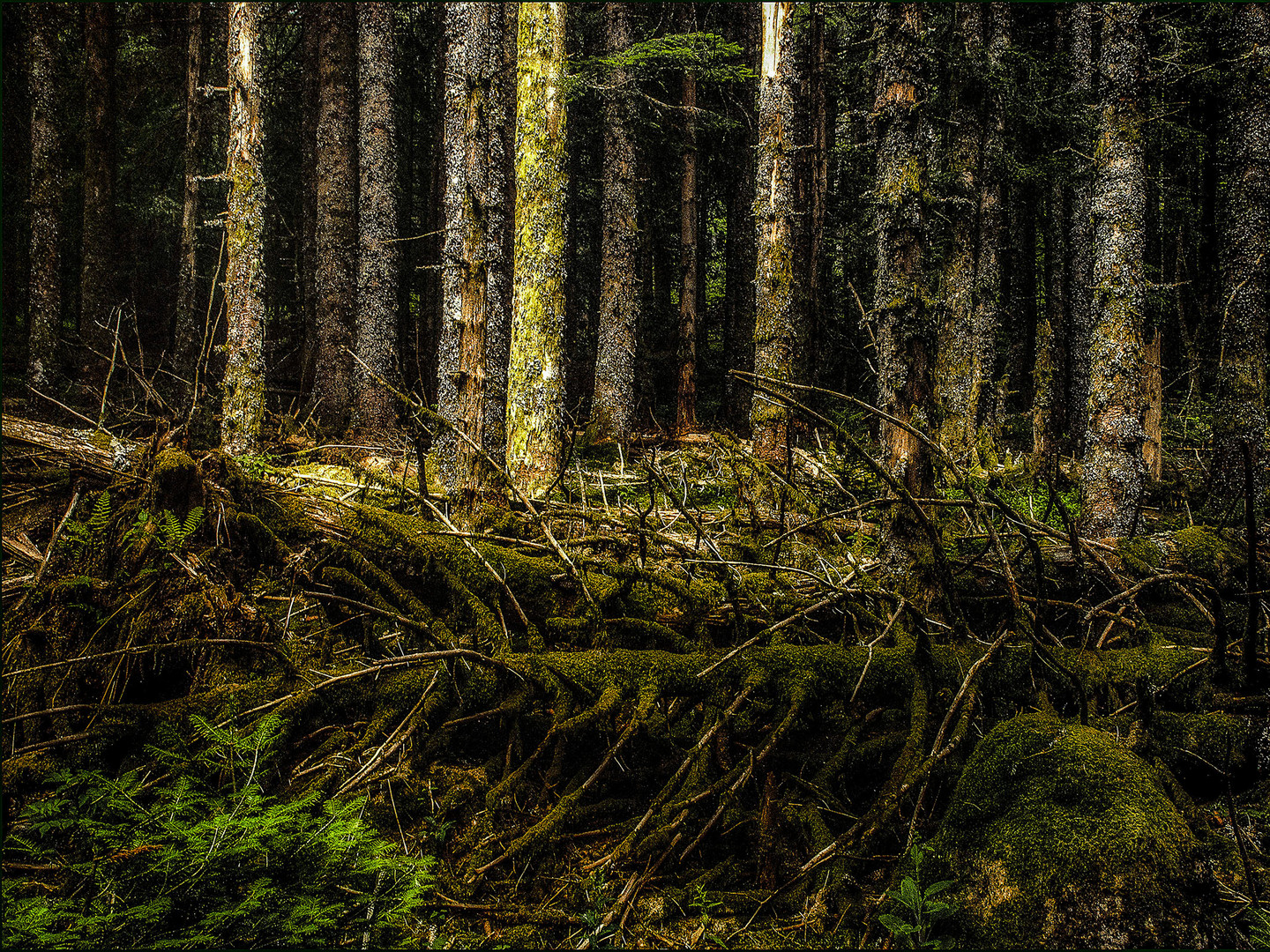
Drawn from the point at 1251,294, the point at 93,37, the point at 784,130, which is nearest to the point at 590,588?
the point at 784,130

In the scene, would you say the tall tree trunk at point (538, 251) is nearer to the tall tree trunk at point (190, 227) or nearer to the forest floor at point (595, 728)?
the forest floor at point (595, 728)

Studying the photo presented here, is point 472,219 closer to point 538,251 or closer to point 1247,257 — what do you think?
point 538,251

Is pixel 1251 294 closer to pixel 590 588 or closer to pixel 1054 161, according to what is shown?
pixel 1054 161

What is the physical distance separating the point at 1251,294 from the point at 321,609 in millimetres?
9707

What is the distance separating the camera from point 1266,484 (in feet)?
23.3

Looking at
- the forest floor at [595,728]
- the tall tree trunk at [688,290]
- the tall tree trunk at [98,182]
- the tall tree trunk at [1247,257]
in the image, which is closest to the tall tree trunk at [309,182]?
the tall tree trunk at [98,182]

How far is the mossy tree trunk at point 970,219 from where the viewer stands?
34.8ft

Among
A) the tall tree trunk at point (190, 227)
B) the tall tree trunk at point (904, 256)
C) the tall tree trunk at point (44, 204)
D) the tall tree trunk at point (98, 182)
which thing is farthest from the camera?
the tall tree trunk at point (98, 182)

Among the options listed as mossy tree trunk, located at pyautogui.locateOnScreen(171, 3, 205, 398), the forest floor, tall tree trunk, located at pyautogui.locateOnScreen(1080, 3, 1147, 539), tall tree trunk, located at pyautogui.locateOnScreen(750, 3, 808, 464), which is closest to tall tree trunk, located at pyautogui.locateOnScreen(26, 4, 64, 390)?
mossy tree trunk, located at pyautogui.locateOnScreen(171, 3, 205, 398)

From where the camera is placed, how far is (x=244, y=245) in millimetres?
8625

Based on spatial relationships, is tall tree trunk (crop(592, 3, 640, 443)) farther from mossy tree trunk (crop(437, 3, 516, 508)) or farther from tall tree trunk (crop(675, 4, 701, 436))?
mossy tree trunk (crop(437, 3, 516, 508))

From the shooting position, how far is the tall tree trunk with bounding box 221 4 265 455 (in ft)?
27.9

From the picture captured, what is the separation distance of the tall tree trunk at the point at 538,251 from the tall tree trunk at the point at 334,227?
7.30m

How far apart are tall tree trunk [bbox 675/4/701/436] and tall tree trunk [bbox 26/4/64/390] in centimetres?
1110
